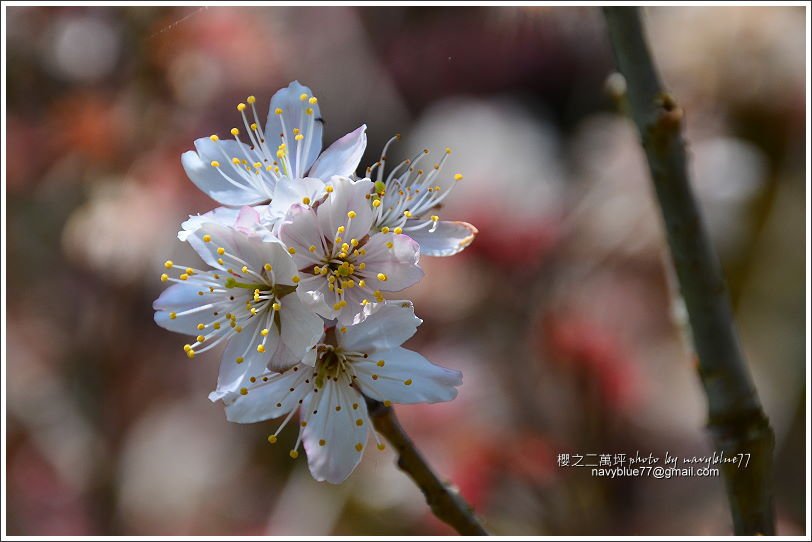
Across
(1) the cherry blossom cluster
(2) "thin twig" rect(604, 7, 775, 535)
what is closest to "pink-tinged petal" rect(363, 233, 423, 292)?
(1) the cherry blossom cluster

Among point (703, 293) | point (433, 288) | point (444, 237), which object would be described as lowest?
point (433, 288)

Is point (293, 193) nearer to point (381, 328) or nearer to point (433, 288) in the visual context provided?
point (381, 328)

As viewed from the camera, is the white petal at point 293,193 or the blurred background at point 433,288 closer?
the white petal at point 293,193

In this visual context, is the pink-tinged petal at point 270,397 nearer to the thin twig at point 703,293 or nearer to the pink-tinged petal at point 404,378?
the pink-tinged petal at point 404,378

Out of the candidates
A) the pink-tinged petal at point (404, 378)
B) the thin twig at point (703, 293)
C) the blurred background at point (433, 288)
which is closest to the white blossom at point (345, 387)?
the pink-tinged petal at point (404, 378)

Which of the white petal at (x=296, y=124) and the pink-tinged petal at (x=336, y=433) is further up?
the white petal at (x=296, y=124)

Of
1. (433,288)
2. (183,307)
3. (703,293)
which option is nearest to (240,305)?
(183,307)
